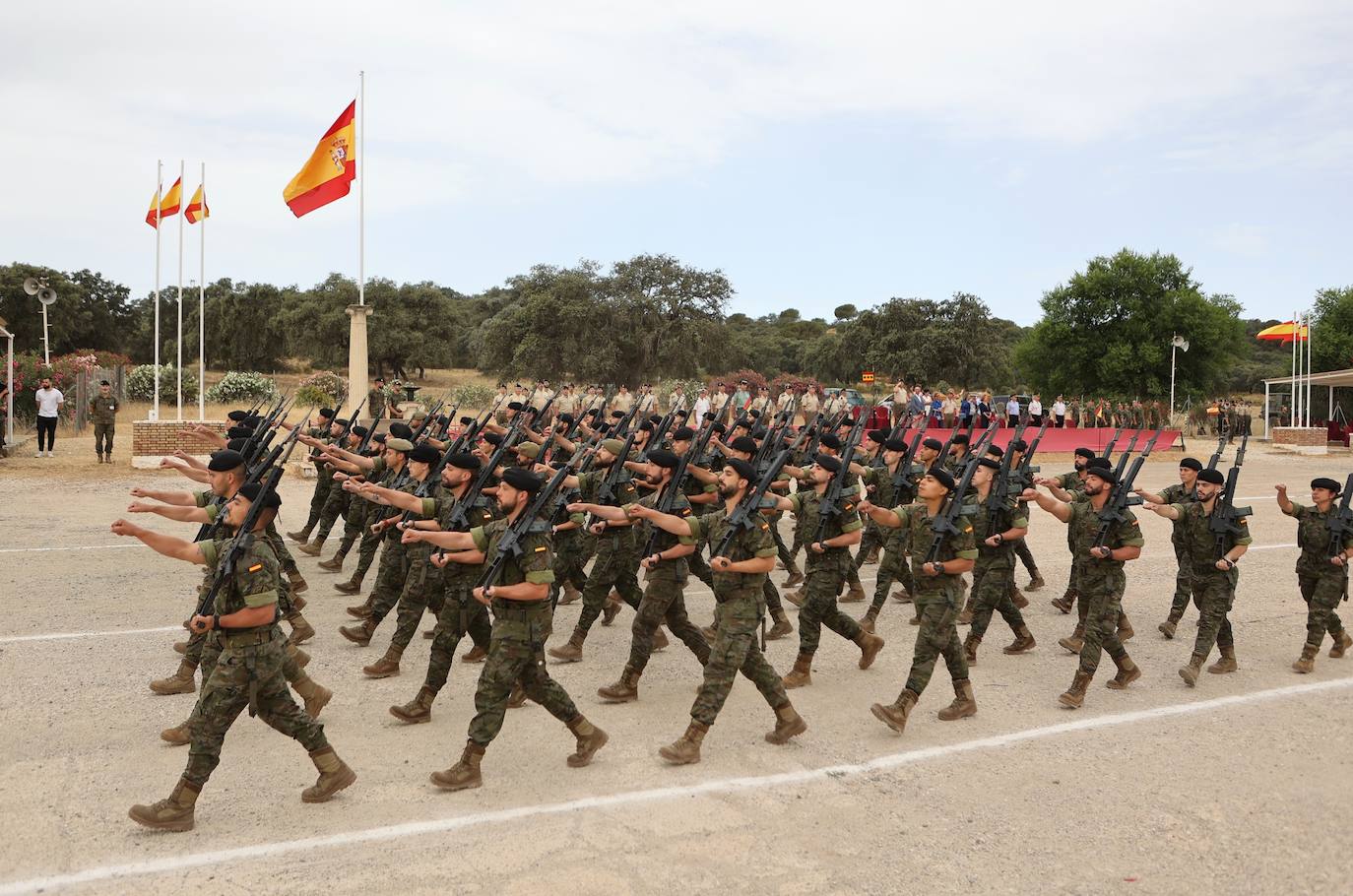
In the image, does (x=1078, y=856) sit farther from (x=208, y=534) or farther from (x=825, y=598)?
(x=208, y=534)

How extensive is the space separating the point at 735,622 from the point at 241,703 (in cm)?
278

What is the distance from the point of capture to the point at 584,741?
5848mm

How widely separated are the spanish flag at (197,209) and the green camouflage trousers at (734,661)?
19.7 metres

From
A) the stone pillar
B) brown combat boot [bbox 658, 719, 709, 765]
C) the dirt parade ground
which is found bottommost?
the dirt parade ground

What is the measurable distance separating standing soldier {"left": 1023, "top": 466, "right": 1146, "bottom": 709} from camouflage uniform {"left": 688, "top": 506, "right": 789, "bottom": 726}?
2463mm

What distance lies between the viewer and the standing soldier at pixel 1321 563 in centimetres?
813

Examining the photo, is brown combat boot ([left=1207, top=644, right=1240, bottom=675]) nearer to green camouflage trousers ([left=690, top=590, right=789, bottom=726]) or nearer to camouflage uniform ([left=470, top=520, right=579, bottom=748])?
green camouflage trousers ([left=690, top=590, right=789, bottom=726])

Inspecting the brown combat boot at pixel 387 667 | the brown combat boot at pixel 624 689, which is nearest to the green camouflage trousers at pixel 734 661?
the brown combat boot at pixel 624 689

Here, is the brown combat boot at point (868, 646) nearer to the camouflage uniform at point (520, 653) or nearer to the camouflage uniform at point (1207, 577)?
the camouflage uniform at point (1207, 577)

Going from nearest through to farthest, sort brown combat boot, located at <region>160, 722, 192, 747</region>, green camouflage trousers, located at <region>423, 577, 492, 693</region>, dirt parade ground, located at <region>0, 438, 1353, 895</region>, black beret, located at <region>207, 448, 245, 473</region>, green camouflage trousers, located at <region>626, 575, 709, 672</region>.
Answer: dirt parade ground, located at <region>0, 438, 1353, 895</region>, brown combat boot, located at <region>160, 722, 192, 747</region>, black beret, located at <region>207, 448, 245, 473</region>, green camouflage trousers, located at <region>423, 577, 492, 693</region>, green camouflage trousers, located at <region>626, 575, 709, 672</region>

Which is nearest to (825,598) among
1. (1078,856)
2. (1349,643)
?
(1078,856)

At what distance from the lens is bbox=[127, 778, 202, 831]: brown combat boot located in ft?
16.1

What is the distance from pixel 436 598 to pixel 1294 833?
18.7 feet

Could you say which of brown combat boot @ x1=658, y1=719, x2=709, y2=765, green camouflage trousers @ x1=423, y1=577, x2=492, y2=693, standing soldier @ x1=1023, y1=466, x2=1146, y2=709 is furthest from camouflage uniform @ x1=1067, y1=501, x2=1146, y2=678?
green camouflage trousers @ x1=423, y1=577, x2=492, y2=693
